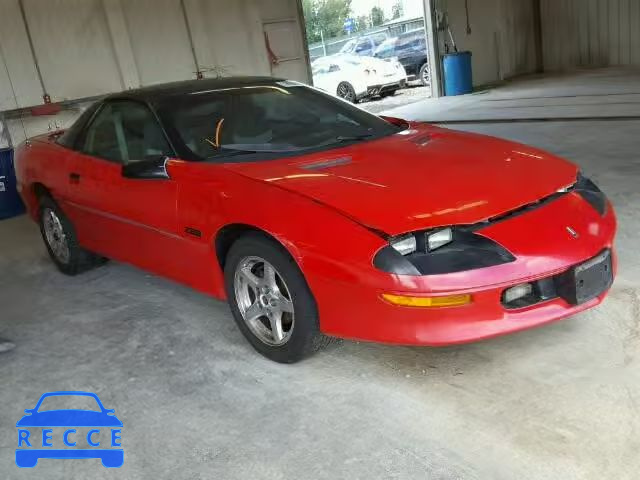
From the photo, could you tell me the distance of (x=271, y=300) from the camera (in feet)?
8.79

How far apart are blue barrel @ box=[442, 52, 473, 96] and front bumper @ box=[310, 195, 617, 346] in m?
11.3

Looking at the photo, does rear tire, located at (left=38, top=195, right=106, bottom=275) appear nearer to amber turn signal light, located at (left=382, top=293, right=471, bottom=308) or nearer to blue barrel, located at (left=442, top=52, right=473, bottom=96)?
amber turn signal light, located at (left=382, top=293, right=471, bottom=308)

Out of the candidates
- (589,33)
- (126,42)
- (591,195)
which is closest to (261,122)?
(591,195)

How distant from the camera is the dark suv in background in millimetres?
15328

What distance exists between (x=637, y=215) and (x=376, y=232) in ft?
8.81

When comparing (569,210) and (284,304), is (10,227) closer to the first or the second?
(284,304)

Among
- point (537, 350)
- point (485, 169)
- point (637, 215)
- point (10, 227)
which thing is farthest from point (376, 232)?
point (10, 227)

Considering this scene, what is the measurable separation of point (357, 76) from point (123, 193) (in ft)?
36.5

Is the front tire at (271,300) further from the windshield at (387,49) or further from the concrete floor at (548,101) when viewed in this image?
the windshield at (387,49)

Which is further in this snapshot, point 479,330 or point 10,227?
point 10,227

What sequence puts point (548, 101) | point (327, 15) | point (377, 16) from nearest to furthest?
point (548, 101) → point (377, 16) → point (327, 15)

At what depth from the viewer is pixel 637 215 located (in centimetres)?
416

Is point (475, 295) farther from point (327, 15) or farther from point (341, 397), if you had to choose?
point (327, 15)

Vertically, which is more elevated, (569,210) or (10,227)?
(569,210)
